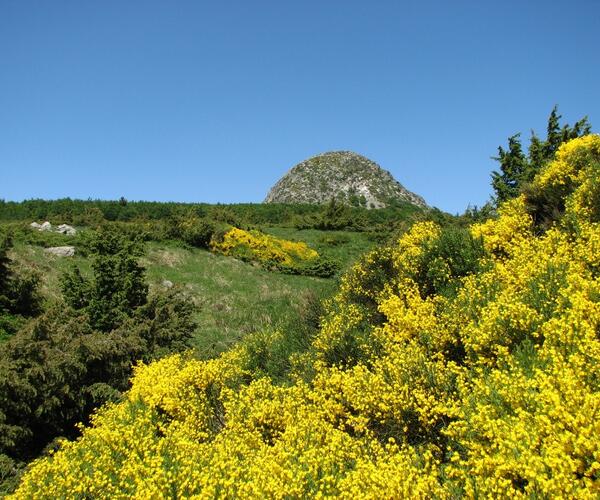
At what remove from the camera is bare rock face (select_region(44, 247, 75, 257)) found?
95.1ft

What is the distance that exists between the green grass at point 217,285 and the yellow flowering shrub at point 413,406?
5.33 metres

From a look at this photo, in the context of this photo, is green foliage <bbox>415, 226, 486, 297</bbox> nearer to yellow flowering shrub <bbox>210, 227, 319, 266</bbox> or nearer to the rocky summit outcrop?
yellow flowering shrub <bbox>210, 227, 319, 266</bbox>

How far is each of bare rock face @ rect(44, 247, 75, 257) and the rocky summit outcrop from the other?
53856 millimetres

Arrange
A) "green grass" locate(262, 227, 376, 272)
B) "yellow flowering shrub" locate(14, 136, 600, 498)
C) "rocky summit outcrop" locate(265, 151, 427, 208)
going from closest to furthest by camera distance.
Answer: "yellow flowering shrub" locate(14, 136, 600, 498), "green grass" locate(262, 227, 376, 272), "rocky summit outcrop" locate(265, 151, 427, 208)

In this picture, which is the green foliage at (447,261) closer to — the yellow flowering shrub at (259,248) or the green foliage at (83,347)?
the green foliage at (83,347)

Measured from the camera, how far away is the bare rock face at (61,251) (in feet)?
95.1

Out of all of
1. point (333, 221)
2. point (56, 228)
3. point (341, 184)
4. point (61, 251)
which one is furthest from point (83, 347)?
point (341, 184)

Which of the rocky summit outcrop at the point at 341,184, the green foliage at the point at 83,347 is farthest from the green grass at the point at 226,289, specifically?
the rocky summit outcrop at the point at 341,184

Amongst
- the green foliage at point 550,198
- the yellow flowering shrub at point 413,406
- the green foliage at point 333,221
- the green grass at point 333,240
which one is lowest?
the yellow flowering shrub at point 413,406

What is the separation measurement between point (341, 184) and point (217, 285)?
60.3 meters

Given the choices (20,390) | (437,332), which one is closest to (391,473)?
(437,332)

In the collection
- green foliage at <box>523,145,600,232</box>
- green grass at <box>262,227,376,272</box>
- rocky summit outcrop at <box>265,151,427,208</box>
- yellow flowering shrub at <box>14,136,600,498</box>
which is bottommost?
yellow flowering shrub at <box>14,136,600,498</box>

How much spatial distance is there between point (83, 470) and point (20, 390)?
15.0 feet

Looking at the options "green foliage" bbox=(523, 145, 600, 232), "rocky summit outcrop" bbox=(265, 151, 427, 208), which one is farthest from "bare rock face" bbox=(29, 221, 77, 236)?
"rocky summit outcrop" bbox=(265, 151, 427, 208)
